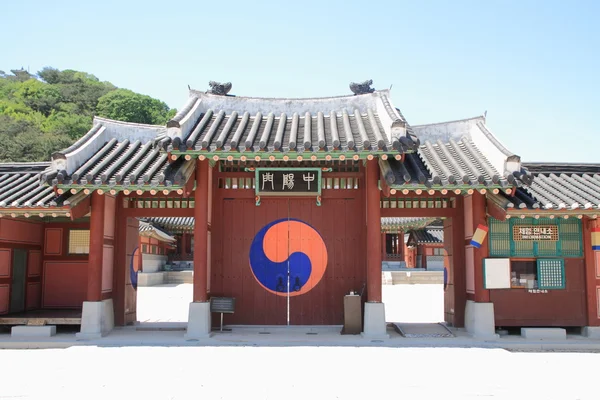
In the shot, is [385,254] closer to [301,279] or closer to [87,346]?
[301,279]

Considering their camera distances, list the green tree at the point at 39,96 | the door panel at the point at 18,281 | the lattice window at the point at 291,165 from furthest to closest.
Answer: the green tree at the point at 39,96, the door panel at the point at 18,281, the lattice window at the point at 291,165

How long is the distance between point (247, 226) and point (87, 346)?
4.77 meters

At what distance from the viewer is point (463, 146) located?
584 inches

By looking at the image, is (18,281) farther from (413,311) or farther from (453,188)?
(413,311)

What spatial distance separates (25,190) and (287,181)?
664cm

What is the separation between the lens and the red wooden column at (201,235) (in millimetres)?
12852

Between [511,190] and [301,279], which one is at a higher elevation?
[511,190]

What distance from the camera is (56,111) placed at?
310ft

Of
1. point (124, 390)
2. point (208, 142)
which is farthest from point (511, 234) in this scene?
point (124, 390)

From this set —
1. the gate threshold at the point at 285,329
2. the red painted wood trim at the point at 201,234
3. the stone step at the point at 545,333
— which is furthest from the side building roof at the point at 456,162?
the red painted wood trim at the point at 201,234

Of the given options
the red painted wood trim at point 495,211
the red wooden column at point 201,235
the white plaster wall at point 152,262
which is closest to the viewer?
the red painted wood trim at point 495,211

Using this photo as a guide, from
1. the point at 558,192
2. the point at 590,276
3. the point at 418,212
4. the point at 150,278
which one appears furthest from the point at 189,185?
the point at 150,278

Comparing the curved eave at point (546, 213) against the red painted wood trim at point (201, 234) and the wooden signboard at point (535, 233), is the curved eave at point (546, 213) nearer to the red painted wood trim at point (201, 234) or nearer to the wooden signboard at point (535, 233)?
the wooden signboard at point (535, 233)

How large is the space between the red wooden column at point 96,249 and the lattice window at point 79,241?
2437 millimetres
